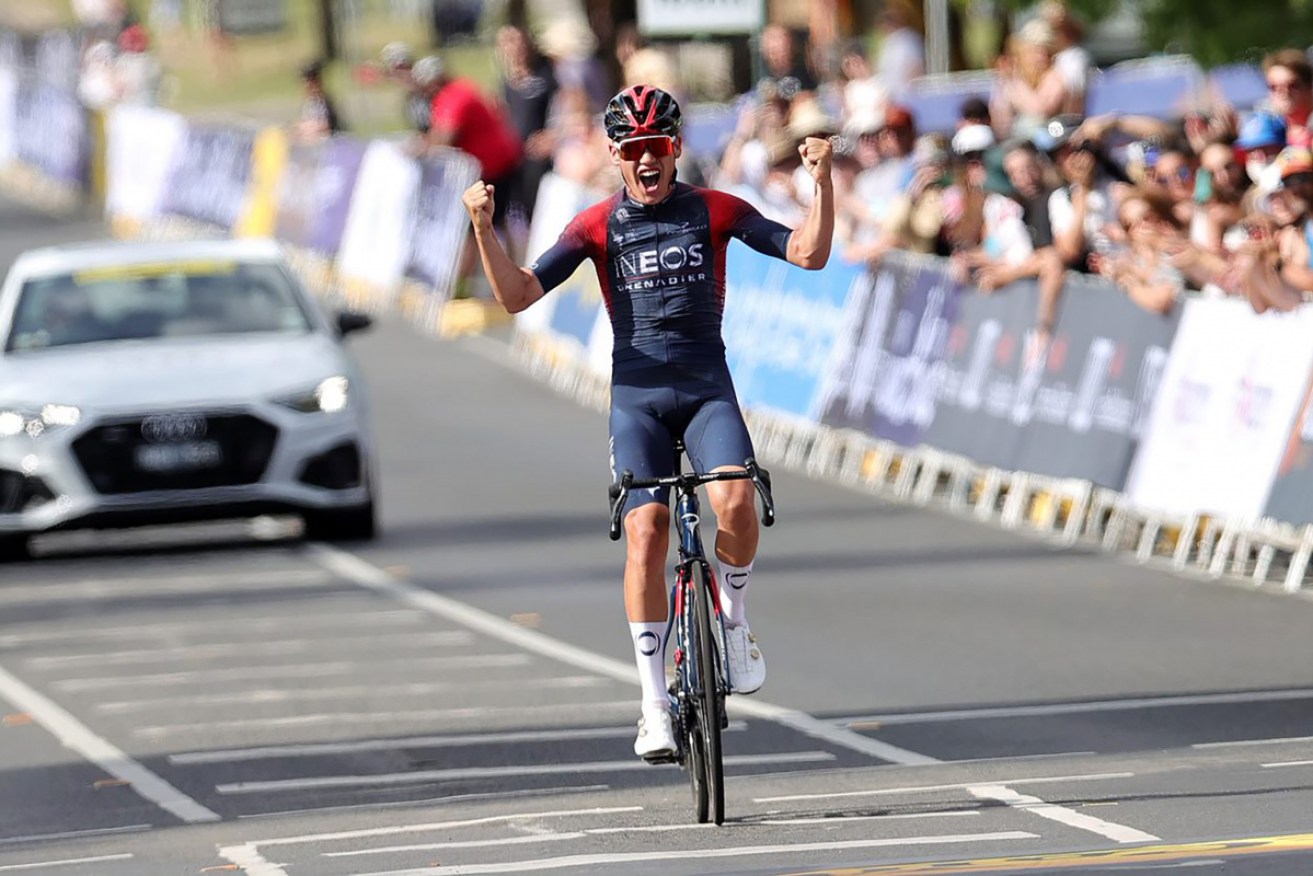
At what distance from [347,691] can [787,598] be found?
119 inches

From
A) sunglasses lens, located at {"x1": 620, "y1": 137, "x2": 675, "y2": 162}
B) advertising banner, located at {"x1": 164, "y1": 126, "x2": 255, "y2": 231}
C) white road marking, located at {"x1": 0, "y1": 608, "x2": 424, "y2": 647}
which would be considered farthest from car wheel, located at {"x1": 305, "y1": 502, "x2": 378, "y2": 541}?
advertising banner, located at {"x1": 164, "y1": 126, "x2": 255, "y2": 231}

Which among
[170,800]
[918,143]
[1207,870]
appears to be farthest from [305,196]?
[1207,870]

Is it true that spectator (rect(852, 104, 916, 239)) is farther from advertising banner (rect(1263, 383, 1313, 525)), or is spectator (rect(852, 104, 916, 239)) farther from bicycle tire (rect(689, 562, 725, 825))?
bicycle tire (rect(689, 562, 725, 825))

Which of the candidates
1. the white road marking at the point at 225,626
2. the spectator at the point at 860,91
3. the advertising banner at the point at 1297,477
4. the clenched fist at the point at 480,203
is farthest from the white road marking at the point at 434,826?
the spectator at the point at 860,91

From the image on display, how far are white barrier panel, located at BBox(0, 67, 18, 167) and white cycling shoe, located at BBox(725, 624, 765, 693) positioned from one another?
4542cm

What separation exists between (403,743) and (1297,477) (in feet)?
15.9

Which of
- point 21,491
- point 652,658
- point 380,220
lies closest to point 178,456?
point 21,491

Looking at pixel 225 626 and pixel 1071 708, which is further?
pixel 225 626

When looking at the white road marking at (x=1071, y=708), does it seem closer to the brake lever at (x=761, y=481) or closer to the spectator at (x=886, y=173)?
the brake lever at (x=761, y=481)

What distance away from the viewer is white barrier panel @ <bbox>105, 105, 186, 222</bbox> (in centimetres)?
3997

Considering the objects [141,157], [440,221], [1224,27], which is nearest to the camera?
[1224,27]

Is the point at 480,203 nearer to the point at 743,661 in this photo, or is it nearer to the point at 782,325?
the point at 743,661

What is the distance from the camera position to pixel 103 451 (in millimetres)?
17094

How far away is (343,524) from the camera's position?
707 inches
